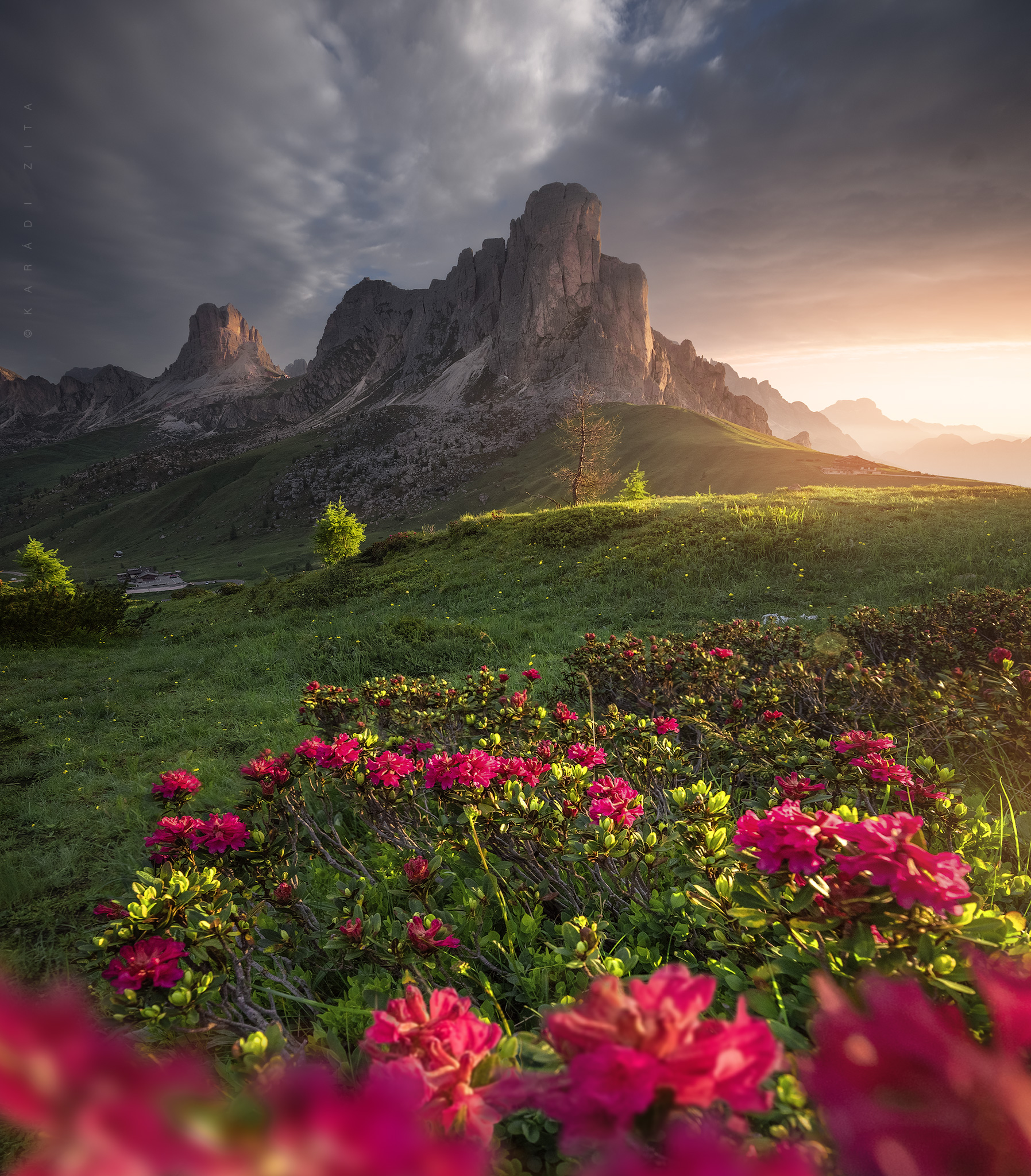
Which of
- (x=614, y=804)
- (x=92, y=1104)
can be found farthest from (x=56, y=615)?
(x=92, y=1104)

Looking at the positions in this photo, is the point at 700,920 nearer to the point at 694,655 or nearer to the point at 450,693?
the point at 450,693

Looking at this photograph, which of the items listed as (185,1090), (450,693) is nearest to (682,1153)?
(185,1090)

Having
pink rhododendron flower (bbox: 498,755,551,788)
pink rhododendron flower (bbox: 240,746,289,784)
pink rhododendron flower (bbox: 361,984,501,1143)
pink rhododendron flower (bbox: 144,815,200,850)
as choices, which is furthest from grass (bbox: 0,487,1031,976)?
pink rhododendron flower (bbox: 361,984,501,1143)

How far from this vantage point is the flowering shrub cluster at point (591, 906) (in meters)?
0.77

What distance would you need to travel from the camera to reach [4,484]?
15325cm

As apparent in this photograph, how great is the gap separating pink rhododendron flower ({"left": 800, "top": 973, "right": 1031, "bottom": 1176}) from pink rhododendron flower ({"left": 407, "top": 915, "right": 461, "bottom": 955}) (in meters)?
1.59

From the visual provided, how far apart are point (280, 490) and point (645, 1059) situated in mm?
91147

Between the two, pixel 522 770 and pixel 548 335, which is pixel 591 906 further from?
pixel 548 335

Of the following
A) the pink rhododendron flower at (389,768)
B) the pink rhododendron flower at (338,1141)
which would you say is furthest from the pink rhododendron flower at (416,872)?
the pink rhododendron flower at (338,1141)

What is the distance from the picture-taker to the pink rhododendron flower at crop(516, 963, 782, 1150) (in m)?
0.70

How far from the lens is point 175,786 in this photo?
3.10 m

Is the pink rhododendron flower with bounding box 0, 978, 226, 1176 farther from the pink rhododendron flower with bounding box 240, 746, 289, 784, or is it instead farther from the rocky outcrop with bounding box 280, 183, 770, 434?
the rocky outcrop with bounding box 280, 183, 770, 434

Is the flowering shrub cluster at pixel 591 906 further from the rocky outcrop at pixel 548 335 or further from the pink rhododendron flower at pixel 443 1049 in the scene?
the rocky outcrop at pixel 548 335

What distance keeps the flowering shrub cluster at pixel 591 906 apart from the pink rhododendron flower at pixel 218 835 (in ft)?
0.05
